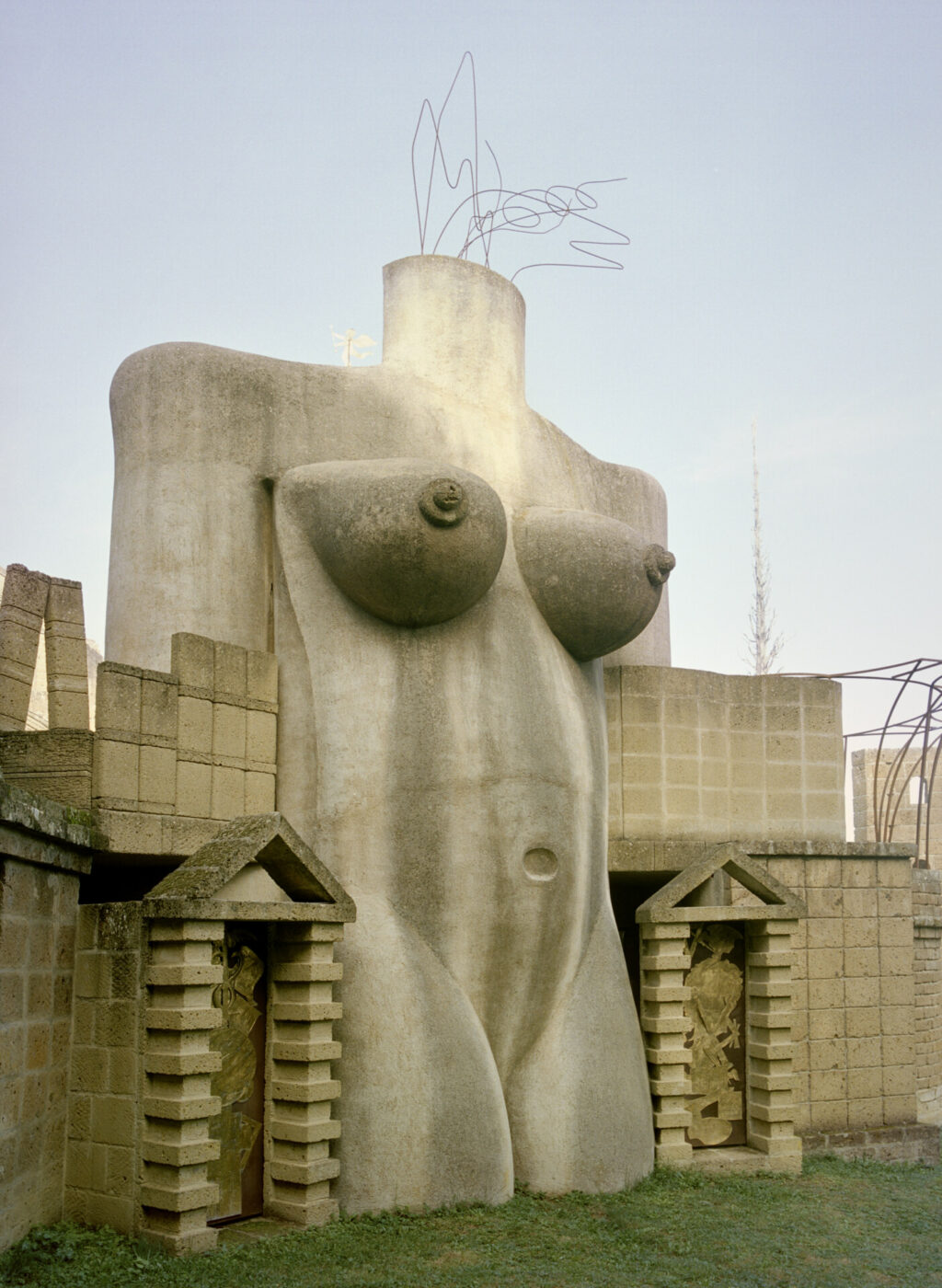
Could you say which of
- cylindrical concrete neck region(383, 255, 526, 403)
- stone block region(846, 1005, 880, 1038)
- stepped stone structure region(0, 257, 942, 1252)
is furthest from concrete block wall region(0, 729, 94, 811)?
stone block region(846, 1005, 880, 1038)

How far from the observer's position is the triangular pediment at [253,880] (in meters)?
6.91

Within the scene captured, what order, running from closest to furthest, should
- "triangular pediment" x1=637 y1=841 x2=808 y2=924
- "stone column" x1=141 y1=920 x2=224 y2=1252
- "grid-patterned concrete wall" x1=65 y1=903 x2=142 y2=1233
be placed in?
"stone column" x1=141 y1=920 x2=224 y2=1252, "grid-patterned concrete wall" x1=65 y1=903 x2=142 y2=1233, "triangular pediment" x1=637 y1=841 x2=808 y2=924

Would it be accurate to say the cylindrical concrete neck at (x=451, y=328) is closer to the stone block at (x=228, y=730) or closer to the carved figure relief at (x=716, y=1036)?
the stone block at (x=228, y=730)

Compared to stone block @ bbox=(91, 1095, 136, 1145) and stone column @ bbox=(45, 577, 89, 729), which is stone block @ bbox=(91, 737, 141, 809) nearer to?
stone column @ bbox=(45, 577, 89, 729)

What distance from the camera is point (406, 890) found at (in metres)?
8.41

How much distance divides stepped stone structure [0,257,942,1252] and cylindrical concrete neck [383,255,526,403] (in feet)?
0.09

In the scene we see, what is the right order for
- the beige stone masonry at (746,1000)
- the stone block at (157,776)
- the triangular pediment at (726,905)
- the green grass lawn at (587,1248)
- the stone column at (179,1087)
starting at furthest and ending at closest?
1. the triangular pediment at (726,905)
2. the beige stone masonry at (746,1000)
3. the stone block at (157,776)
4. the stone column at (179,1087)
5. the green grass lawn at (587,1248)

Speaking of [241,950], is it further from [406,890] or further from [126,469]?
[126,469]

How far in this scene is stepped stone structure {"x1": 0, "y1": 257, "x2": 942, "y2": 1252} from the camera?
274 inches

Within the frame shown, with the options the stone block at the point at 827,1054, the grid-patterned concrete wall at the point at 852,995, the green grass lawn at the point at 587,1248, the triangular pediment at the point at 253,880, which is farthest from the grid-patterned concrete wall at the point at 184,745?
the stone block at the point at 827,1054

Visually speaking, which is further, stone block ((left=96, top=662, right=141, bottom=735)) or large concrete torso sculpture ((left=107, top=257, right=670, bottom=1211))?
large concrete torso sculpture ((left=107, top=257, right=670, bottom=1211))

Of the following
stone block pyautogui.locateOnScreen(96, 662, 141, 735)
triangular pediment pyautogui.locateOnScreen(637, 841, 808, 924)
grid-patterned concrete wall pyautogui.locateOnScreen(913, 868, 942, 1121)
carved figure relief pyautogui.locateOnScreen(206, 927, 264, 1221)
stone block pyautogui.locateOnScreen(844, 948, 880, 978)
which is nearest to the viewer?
carved figure relief pyautogui.locateOnScreen(206, 927, 264, 1221)

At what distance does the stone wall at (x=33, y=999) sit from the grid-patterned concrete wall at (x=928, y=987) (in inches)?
307

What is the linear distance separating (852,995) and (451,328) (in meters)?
6.03
